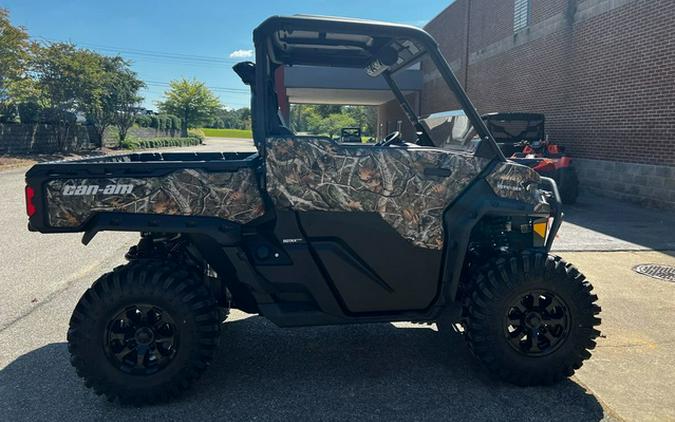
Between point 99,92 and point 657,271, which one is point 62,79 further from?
point 657,271

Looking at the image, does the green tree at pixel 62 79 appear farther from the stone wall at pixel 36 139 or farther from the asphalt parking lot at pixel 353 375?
the asphalt parking lot at pixel 353 375

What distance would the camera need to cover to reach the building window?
1506 centimetres

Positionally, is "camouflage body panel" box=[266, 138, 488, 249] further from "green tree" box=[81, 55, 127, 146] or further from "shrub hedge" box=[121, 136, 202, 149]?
"shrub hedge" box=[121, 136, 202, 149]

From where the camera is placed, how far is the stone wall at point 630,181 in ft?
31.0

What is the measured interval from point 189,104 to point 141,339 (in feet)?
204

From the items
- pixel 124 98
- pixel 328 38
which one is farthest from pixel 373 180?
pixel 124 98

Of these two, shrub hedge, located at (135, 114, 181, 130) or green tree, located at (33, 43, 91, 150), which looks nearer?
green tree, located at (33, 43, 91, 150)

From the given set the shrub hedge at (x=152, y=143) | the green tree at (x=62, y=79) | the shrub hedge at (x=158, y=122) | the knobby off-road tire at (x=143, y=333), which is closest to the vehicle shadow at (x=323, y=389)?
the knobby off-road tire at (x=143, y=333)

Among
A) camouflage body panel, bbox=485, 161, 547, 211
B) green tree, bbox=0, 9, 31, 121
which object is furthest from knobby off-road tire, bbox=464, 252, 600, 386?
green tree, bbox=0, 9, 31, 121

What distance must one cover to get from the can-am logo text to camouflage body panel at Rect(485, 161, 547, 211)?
223 cm

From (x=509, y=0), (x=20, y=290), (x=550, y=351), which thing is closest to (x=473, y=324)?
(x=550, y=351)

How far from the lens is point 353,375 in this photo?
310 centimetres

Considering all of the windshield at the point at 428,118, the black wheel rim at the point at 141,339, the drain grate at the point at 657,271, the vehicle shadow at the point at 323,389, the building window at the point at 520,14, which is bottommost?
the vehicle shadow at the point at 323,389

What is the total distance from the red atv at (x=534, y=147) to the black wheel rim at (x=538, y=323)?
716 centimetres
